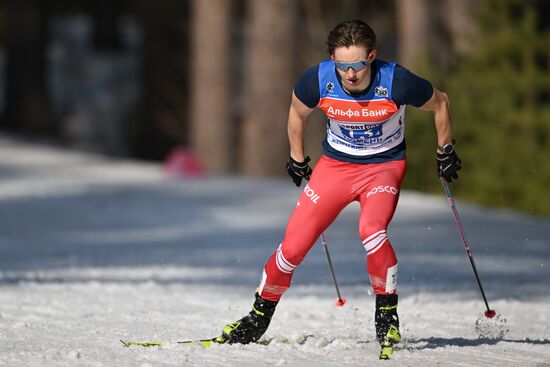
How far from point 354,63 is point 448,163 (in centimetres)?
96

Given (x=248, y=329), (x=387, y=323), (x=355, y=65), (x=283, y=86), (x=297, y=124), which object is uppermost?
(x=283, y=86)

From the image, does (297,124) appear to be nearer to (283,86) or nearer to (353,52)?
(353,52)

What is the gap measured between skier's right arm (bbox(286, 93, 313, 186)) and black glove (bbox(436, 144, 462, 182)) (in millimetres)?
796

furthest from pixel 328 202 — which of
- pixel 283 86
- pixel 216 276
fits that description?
pixel 283 86

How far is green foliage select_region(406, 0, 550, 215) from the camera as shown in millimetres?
18688

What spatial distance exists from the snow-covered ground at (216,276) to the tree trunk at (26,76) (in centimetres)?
758

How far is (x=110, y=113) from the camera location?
3123cm

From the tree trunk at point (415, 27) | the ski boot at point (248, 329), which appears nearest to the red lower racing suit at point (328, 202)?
the ski boot at point (248, 329)

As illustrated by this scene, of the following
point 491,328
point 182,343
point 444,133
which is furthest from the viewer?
point 491,328

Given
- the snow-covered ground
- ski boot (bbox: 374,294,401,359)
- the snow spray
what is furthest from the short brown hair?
the snow spray

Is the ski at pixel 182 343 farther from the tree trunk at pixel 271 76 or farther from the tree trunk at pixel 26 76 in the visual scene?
the tree trunk at pixel 26 76

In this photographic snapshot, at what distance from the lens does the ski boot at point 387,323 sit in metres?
7.02

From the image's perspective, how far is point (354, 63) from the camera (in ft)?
23.1

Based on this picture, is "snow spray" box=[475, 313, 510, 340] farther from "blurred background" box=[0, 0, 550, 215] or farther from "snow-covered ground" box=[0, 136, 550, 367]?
"blurred background" box=[0, 0, 550, 215]
